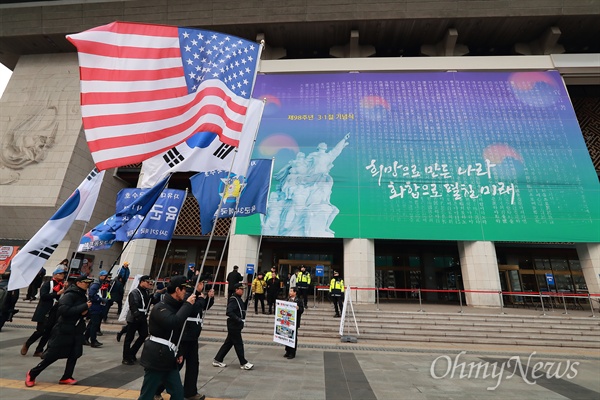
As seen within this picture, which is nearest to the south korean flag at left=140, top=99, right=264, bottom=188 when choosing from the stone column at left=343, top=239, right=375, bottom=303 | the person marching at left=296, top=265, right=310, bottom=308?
the person marching at left=296, top=265, right=310, bottom=308

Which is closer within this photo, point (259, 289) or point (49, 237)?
point (49, 237)

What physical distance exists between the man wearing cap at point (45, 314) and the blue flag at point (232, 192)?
11.4 ft

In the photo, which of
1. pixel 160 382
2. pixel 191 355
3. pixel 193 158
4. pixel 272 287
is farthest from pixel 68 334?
pixel 272 287

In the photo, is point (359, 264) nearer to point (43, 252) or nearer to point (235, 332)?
point (235, 332)

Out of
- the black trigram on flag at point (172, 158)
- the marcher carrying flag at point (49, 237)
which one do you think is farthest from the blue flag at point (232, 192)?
the marcher carrying flag at point (49, 237)

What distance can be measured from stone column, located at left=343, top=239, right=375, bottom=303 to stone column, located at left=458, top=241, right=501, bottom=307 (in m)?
5.16

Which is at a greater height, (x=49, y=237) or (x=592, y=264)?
(x=592, y=264)

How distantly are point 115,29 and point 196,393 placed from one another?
5.80m

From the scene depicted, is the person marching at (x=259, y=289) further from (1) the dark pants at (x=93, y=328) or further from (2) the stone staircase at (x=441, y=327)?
(1) the dark pants at (x=93, y=328)

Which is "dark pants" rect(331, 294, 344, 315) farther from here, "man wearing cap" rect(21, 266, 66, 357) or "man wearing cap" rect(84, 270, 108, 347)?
"man wearing cap" rect(21, 266, 66, 357)

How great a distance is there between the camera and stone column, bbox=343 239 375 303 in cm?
1517

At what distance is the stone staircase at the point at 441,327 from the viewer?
9570mm

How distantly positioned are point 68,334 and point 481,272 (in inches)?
669

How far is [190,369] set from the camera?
13.7 ft
